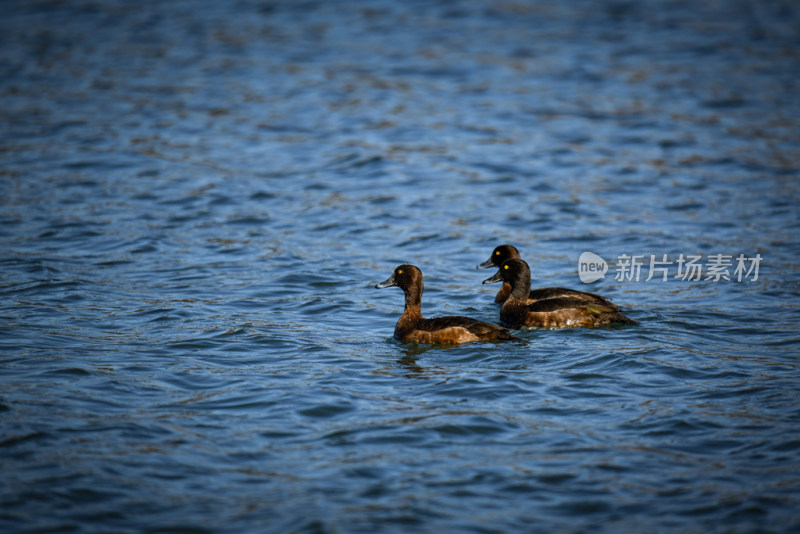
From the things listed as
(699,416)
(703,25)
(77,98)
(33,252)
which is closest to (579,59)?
(703,25)

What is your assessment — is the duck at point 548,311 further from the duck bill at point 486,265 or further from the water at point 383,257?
the duck bill at point 486,265

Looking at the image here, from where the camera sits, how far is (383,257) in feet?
48.5

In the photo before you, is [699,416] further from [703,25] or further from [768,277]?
[703,25]

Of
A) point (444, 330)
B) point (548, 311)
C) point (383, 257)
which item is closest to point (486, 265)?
point (548, 311)

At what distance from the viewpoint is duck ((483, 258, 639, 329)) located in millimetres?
11500

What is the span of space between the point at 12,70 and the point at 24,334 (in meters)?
17.5

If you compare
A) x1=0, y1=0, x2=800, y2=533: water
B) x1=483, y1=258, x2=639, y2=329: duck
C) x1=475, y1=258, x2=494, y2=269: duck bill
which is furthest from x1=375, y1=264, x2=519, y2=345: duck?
x1=475, y1=258, x2=494, y2=269: duck bill

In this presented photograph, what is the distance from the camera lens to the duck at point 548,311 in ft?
37.7

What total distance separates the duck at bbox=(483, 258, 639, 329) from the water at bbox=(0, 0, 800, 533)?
1.28 feet

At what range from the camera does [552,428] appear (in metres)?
8.56

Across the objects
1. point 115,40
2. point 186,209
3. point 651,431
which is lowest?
point 651,431

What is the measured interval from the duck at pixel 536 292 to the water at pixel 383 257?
0.35 meters

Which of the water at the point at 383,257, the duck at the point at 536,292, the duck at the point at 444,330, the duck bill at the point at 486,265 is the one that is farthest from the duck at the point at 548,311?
the duck bill at the point at 486,265

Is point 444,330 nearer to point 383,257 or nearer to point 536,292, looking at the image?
point 536,292
